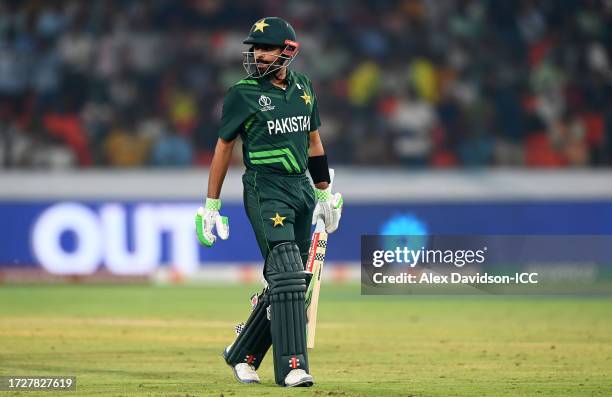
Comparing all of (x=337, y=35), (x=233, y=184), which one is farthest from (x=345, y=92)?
(x=233, y=184)

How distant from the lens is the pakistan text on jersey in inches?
284

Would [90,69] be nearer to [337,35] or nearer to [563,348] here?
[337,35]

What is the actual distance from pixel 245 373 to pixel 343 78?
11429mm

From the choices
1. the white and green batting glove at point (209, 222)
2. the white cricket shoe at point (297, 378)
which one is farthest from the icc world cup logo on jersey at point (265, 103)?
the white cricket shoe at point (297, 378)

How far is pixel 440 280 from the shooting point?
31.6 feet

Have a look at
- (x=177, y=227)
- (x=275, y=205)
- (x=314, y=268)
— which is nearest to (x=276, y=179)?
(x=275, y=205)

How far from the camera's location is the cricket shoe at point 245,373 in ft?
24.7

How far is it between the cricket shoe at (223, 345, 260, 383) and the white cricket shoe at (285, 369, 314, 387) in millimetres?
484

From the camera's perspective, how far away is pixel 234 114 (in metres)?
A: 7.18

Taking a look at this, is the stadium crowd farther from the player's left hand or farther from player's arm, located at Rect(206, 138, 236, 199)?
player's arm, located at Rect(206, 138, 236, 199)

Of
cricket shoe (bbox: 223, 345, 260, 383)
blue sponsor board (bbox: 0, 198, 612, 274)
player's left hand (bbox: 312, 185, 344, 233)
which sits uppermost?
blue sponsor board (bbox: 0, 198, 612, 274)

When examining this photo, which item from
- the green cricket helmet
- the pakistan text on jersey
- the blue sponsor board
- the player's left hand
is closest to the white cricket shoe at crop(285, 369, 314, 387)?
the player's left hand

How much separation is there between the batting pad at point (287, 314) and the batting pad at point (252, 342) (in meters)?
0.35

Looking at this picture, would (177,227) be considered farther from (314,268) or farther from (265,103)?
(265,103)
